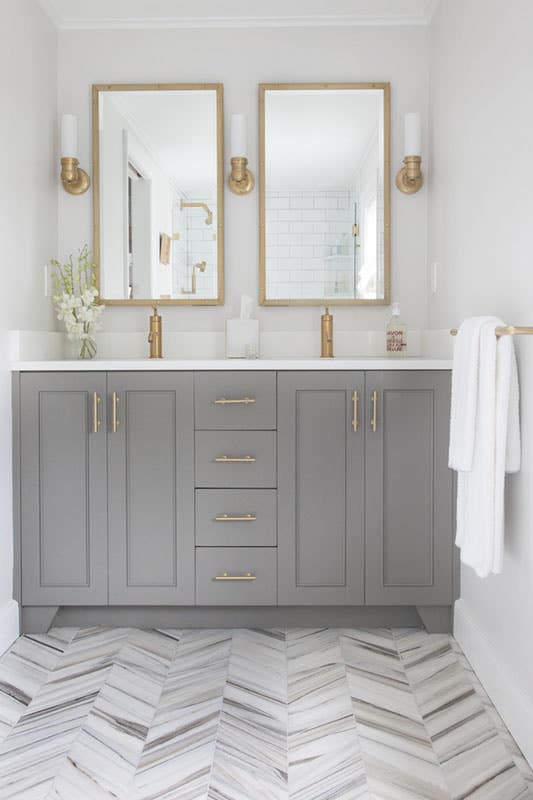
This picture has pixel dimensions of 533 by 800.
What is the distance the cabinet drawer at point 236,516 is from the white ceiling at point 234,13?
1.86 meters

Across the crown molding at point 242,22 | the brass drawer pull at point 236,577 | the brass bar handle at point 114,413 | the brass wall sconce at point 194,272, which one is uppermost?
the crown molding at point 242,22

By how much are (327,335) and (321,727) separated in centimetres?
150

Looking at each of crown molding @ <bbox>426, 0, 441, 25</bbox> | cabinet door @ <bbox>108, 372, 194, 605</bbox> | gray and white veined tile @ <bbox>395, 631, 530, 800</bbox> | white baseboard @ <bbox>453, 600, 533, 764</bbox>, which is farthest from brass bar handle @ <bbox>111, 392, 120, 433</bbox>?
crown molding @ <bbox>426, 0, 441, 25</bbox>

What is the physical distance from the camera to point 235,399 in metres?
2.45

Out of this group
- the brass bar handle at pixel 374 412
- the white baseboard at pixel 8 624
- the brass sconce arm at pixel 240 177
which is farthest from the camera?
the brass sconce arm at pixel 240 177

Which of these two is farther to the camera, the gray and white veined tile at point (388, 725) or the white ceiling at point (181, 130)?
the white ceiling at point (181, 130)

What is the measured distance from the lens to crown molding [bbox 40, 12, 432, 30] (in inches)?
113

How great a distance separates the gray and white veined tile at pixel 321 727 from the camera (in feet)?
5.31

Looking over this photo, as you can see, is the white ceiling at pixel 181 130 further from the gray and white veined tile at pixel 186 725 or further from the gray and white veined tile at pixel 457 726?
the gray and white veined tile at pixel 457 726

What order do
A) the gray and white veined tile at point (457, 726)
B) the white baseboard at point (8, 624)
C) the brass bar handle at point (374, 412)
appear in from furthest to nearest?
the brass bar handle at point (374, 412)
the white baseboard at point (8, 624)
the gray and white veined tile at point (457, 726)

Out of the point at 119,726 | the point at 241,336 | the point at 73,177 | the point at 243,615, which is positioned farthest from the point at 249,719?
the point at 73,177

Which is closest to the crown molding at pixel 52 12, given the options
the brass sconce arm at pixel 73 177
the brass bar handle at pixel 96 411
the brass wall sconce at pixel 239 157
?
the brass sconce arm at pixel 73 177

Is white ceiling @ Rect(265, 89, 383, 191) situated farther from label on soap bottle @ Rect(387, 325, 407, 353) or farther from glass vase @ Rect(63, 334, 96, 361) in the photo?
glass vase @ Rect(63, 334, 96, 361)

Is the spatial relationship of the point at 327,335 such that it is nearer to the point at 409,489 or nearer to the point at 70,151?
the point at 409,489
